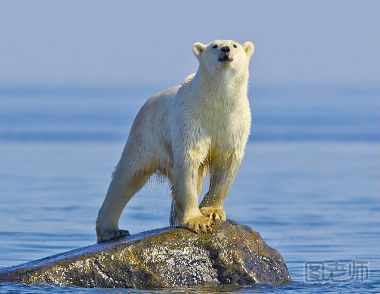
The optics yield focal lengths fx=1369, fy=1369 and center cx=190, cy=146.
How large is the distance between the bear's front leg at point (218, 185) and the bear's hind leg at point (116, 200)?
1031 mm

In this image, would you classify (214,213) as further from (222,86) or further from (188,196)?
(222,86)

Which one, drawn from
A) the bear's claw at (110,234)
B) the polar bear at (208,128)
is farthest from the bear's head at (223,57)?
the bear's claw at (110,234)

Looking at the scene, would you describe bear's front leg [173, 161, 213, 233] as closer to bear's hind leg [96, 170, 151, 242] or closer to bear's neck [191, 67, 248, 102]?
bear's neck [191, 67, 248, 102]

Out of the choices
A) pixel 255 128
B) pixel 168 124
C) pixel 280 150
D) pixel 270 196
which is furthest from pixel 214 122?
pixel 255 128

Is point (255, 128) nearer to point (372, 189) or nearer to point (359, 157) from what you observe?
point (359, 157)

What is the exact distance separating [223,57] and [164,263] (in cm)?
245

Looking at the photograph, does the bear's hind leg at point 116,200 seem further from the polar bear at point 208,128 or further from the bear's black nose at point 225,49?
the bear's black nose at point 225,49

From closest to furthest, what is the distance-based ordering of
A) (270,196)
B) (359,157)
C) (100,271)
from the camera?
(100,271) → (270,196) → (359,157)

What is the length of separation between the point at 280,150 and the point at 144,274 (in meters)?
29.3

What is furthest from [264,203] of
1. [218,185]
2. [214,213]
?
[214,213]

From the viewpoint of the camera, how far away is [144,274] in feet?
50.9

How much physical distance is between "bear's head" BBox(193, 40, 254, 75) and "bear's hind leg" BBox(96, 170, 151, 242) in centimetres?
182

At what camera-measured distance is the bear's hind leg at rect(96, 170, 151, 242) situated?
17.0 m

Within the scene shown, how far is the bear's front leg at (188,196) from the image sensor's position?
1584cm
